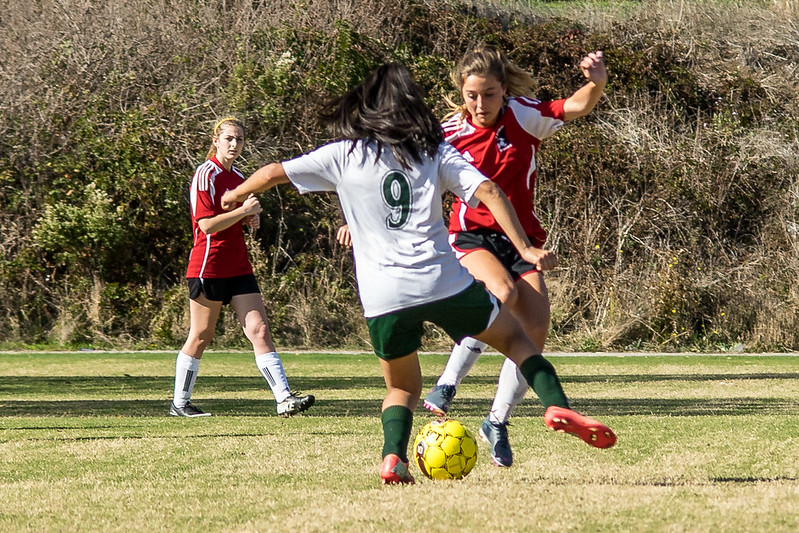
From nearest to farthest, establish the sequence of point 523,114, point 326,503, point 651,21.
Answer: point 326,503, point 523,114, point 651,21

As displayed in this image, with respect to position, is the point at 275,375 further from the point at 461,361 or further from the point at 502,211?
the point at 502,211

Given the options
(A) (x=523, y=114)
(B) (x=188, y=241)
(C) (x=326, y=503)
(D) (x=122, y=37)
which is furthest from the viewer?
(D) (x=122, y=37)

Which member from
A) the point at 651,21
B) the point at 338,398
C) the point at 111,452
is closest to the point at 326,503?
the point at 111,452

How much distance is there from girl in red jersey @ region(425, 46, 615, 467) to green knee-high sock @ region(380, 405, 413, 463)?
2.71 feet

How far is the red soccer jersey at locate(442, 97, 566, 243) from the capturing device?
5.72m

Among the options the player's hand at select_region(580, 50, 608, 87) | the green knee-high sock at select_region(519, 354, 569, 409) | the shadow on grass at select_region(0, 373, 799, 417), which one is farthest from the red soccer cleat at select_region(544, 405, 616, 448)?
the shadow on grass at select_region(0, 373, 799, 417)

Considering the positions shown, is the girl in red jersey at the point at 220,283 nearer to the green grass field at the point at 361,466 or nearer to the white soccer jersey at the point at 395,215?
the green grass field at the point at 361,466

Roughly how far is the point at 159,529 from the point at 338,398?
568 cm

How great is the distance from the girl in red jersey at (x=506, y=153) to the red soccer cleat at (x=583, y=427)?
1076mm

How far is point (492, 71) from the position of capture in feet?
18.2

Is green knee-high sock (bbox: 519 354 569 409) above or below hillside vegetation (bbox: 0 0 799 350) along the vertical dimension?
above

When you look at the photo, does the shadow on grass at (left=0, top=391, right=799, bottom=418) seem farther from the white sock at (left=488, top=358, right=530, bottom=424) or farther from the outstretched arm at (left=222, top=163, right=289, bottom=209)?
the outstretched arm at (left=222, top=163, right=289, bottom=209)

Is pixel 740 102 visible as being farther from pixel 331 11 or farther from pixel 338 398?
pixel 338 398

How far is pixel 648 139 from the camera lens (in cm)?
1975
